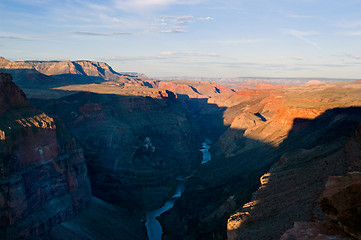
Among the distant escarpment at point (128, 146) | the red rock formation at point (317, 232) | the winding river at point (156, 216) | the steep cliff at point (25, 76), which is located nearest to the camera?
the red rock formation at point (317, 232)

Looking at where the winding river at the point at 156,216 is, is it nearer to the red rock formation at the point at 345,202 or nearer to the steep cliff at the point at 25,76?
the red rock formation at the point at 345,202

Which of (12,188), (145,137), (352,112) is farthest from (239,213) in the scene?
(145,137)

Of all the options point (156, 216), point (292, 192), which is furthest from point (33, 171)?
point (292, 192)

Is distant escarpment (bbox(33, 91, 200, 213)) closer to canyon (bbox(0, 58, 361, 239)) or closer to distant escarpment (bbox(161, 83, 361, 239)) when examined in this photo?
canyon (bbox(0, 58, 361, 239))

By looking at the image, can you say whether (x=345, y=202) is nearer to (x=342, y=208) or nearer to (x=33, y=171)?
(x=342, y=208)

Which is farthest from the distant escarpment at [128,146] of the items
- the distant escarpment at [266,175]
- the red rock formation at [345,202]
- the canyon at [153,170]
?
the red rock formation at [345,202]

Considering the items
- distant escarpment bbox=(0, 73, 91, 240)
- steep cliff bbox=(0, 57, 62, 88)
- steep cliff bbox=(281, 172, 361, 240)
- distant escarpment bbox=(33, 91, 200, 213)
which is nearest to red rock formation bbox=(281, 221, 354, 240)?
steep cliff bbox=(281, 172, 361, 240)

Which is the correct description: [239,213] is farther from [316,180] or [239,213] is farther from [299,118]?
[299,118]
